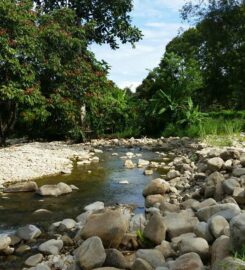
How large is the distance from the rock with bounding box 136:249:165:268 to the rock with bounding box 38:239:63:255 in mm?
1093

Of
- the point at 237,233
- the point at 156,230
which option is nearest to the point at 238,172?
the point at 156,230

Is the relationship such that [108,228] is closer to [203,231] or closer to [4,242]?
[203,231]

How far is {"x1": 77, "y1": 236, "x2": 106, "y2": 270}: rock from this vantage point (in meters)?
3.92


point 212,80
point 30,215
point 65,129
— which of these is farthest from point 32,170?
point 212,80

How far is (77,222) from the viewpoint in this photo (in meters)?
5.70

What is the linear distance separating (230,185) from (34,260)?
2743 mm

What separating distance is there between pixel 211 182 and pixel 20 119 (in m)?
11.5

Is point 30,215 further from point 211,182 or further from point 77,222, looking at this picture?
point 211,182

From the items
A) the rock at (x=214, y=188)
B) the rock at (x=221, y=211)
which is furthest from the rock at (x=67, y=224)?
the rock at (x=214, y=188)

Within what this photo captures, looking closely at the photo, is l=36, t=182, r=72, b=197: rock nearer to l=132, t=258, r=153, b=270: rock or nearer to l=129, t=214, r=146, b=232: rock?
l=129, t=214, r=146, b=232: rock

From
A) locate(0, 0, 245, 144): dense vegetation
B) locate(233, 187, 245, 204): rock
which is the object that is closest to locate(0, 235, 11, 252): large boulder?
locate(233, 187, 245, 204): rock

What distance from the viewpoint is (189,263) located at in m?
3.45

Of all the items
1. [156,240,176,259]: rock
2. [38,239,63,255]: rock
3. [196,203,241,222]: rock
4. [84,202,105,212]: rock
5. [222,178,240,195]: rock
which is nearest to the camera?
[156,240,176,259]: rock

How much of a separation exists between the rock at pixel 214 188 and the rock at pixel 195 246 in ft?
6.99
